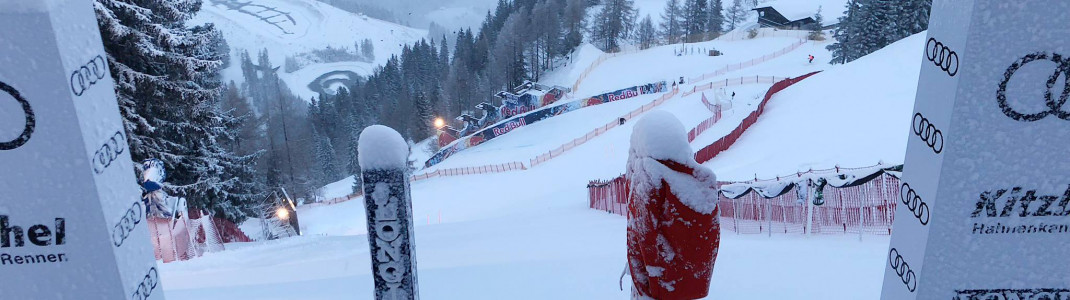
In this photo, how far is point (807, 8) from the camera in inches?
2763

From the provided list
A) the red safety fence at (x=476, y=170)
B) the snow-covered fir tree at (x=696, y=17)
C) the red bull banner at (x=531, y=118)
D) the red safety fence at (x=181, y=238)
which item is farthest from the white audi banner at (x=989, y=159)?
the snow-covered fir tree at (x=696, y=17)

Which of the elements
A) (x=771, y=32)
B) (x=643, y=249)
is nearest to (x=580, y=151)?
(x=643, y=249)

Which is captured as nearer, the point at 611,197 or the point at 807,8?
the point at 611,197

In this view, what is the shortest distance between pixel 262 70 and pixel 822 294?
161105 mm

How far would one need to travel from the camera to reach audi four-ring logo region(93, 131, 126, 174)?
3408 millimetres

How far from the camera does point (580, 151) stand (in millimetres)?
28094

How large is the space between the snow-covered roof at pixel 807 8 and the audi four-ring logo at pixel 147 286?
72.1m

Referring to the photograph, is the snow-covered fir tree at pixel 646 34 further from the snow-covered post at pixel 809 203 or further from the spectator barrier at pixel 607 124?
the snow-covered post at pixel 809 203

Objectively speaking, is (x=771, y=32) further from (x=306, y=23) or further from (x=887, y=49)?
(x=306, y=23)

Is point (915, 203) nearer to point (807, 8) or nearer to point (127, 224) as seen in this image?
point (127, 224)

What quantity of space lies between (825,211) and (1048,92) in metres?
9.07

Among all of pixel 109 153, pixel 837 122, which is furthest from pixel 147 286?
pixel 837 122

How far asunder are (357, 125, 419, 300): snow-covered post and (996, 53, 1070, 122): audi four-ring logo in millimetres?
4070

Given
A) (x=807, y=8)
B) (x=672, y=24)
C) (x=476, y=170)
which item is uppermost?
(x=807, y=8)
